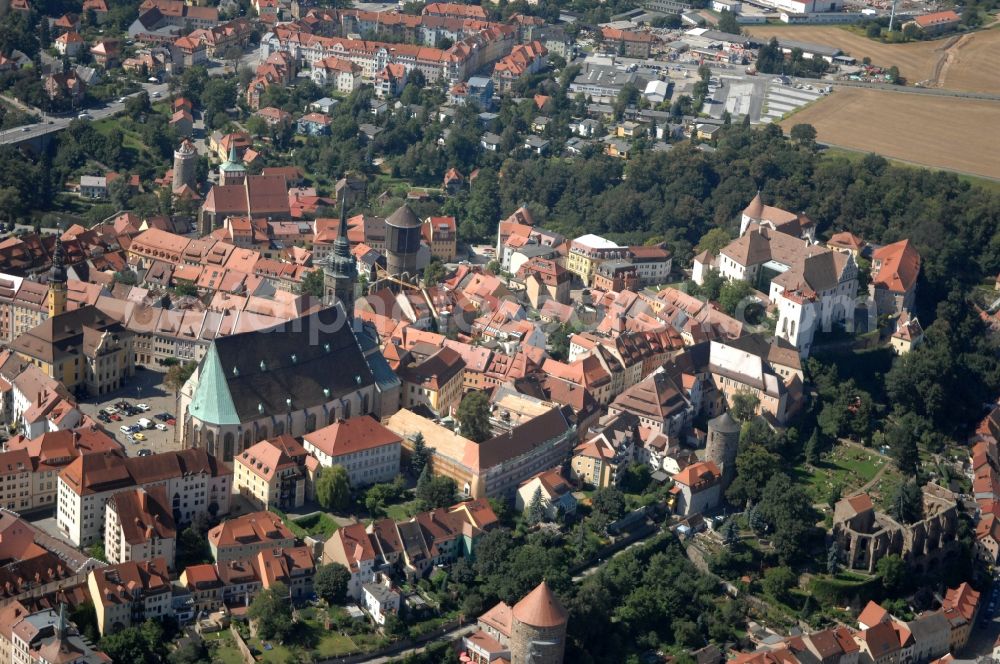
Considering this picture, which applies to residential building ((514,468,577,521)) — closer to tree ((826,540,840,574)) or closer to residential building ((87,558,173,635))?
tree ((826,540,840,574))

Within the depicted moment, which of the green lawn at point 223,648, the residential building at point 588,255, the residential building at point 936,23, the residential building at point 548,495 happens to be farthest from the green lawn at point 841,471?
the residential building at point 936,23

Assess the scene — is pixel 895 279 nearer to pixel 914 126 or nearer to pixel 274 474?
pixel 914 126

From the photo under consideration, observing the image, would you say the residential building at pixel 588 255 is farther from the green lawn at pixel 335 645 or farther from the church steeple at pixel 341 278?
the green lawn at pixel 335 645

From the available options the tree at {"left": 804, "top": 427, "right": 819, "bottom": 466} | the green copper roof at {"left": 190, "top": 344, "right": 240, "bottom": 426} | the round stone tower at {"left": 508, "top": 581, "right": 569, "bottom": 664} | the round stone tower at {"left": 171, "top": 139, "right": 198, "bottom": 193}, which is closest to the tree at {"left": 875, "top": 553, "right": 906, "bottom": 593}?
the tree at {"left": 804, "top": 427, "right": 819, "bottom": 466}

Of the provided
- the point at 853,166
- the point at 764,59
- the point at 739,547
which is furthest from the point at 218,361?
the point at 764,59

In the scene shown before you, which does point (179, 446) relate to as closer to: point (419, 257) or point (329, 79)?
point (419, 257)
